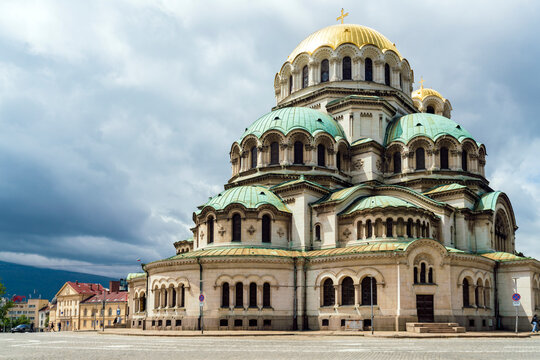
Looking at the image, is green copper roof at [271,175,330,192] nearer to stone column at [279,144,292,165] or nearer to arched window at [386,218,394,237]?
stone column at [279,144,292,165]

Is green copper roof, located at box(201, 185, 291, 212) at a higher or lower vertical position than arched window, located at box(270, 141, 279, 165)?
lower

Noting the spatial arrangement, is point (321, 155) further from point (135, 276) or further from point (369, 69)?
point (135, 276)

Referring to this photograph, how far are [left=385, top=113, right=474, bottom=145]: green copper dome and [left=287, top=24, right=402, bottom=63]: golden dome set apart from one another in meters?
8.51

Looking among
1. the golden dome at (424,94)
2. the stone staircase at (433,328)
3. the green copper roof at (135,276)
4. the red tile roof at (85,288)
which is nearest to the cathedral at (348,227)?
the green copper roof at (135,276)

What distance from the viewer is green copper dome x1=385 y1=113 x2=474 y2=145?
5269cm

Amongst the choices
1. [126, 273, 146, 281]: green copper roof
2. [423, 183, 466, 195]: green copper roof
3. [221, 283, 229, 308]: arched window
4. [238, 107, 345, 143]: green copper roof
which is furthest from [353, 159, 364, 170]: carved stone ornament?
[126, 273, 146, 281]: green copper roof

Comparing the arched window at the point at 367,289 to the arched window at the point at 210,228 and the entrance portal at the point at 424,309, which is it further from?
the arched window at the point at 210,228

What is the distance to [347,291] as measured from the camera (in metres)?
42.3

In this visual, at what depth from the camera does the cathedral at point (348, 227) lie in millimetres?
41406

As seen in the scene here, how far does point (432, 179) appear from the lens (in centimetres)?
5094

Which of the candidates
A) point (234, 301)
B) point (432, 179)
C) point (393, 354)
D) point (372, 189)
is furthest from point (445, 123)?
point (393, 354)

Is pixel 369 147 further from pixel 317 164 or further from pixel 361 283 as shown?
pixel 361 283

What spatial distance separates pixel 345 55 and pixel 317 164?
44.1ft

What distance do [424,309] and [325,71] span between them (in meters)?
27.6
